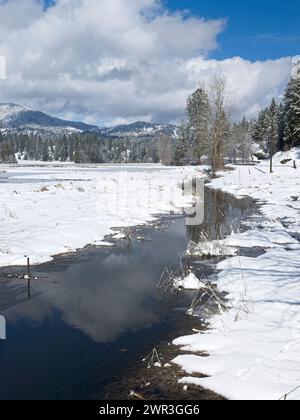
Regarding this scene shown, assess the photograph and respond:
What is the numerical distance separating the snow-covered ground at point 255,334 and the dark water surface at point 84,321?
852 mm

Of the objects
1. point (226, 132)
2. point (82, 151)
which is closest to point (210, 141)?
point (226, 132)

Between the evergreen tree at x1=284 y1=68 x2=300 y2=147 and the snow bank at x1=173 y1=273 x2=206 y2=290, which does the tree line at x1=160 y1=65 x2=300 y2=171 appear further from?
the snow bank at x1=173 y1=273 x2=206 y2=290

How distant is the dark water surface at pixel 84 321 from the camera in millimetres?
5758

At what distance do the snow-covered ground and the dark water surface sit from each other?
33.5 inches

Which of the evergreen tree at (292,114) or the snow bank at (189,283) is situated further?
the evergreen tree at (292,114)

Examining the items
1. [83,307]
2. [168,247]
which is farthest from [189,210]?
[83,307]

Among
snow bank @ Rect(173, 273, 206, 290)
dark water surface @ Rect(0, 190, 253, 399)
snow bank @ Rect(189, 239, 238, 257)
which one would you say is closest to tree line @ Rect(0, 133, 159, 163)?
snow bank @ Rect(189, 239, 238, 257)

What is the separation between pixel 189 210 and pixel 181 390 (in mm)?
18302

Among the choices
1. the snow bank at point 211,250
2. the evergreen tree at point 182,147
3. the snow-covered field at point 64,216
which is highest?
the evergreen tree at point 182,147

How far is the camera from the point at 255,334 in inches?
271

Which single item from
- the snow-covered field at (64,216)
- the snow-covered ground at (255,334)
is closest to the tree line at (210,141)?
the snow-covered field at (64,216)

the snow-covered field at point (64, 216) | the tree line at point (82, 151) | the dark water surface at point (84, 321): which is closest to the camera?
the dark water surface at point (84, 321)

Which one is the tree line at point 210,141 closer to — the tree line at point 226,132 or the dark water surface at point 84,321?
the tree line at point 226,132
